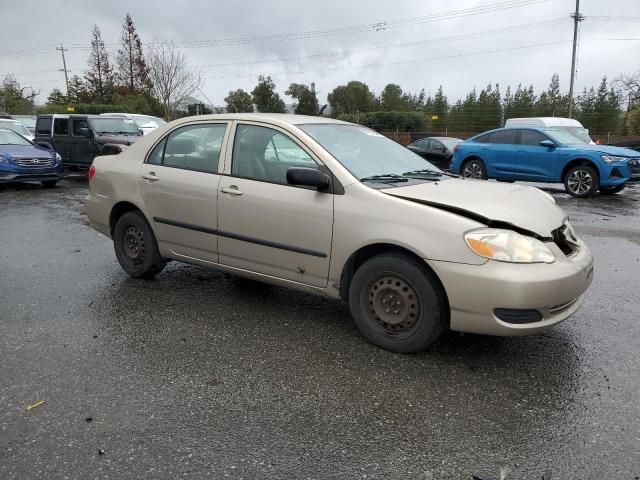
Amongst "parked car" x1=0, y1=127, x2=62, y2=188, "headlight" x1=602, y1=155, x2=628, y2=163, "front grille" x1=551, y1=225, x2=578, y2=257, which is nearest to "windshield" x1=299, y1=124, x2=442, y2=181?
"front grille" x1=551, y1=225, x2=578, y2=257

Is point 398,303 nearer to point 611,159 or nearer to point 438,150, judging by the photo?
point 611,159

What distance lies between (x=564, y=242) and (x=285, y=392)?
2.16m

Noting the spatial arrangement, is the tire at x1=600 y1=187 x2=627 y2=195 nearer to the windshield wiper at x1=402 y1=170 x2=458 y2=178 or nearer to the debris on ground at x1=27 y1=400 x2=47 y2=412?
the windshield wiper at x1=402 y1=170 x2=458 y2=178

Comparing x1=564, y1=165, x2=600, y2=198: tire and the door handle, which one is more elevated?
the door handle

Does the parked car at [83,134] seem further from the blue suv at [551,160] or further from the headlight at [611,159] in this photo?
the headlight at [611,159]

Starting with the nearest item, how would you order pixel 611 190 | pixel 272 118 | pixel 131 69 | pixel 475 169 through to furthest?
pixel 272 118, pixel 611 190, pixel 475 169, pixel 131 69

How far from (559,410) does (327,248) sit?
1761mm

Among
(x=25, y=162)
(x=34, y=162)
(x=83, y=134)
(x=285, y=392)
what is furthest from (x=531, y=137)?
(x=83, y=134)

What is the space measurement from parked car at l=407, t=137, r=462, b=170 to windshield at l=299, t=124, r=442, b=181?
12.7 metres

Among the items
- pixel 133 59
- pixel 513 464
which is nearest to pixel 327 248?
pixel 513 464

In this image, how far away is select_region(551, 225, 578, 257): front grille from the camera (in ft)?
11.8

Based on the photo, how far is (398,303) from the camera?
3529 millimetres

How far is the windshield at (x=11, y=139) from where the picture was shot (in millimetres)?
13052

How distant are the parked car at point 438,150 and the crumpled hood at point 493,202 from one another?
522 inches
